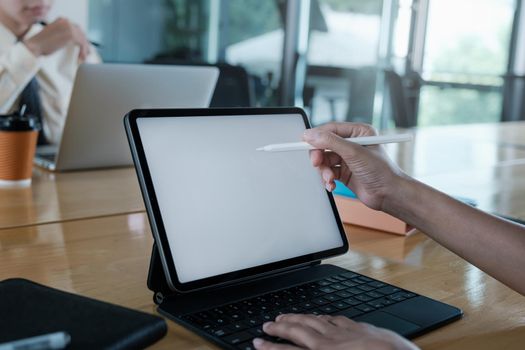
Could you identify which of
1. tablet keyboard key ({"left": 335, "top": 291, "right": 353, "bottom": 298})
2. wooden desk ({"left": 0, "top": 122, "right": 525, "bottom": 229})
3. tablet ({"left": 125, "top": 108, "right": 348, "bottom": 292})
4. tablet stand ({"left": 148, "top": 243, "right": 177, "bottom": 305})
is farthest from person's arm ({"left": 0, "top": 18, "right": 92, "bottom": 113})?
tablet keyboard key ({"left": 335, "top": 291, "right": 353, "bottom": 298})

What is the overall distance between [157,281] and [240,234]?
0.13 metres

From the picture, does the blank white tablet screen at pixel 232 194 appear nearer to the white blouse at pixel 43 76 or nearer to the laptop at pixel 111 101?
the laptop at pixel 111 101

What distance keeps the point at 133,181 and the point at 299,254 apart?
30.9 inches

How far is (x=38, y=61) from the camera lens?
2092mm

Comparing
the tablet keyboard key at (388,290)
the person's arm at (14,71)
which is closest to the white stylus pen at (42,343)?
the tablet keyboard key at (388,290)

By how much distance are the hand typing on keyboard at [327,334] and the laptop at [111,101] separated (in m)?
1.00

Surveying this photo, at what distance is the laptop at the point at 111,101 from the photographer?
150 cm

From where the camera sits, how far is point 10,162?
1385 millimetres

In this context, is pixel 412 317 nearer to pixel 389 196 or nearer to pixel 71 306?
pixel 389 196

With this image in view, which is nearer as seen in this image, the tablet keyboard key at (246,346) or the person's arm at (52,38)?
the tablet keyboard key at (246,346)

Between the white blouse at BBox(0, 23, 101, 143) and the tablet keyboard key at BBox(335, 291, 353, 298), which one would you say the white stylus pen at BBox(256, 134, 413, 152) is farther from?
the white blouse at BBox(0, 23, 101, 143)

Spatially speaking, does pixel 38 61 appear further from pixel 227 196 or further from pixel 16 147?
pixel 227 196

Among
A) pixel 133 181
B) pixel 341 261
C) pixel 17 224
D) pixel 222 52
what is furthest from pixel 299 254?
pixel 222 52

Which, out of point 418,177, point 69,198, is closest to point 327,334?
point 69,198
